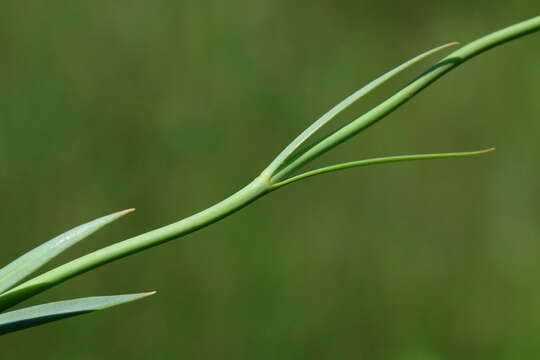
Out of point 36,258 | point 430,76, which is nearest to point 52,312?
point 36,258

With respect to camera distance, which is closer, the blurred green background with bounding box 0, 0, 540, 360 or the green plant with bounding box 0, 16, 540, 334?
the green plant with bounding box 0, 16, 540, 334

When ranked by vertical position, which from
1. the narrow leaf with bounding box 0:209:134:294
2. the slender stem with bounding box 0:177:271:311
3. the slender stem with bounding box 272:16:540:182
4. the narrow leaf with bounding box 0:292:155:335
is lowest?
the narrow leaf with bounding box 0:292:155:335

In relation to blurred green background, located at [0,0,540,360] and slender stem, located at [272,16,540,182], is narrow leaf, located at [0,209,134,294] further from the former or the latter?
blurred green background, located at [0,0,540,360]

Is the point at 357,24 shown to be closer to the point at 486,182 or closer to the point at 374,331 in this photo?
the point at 486,182

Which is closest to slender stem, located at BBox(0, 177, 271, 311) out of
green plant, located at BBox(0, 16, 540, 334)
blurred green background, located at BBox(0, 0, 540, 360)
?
green plant, located at BBox(0, 16, 540, 334)

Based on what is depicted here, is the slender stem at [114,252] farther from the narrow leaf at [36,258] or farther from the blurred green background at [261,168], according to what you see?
the blurred green background at [261,168]

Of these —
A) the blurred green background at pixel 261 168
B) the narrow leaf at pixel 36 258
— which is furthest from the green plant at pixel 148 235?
the blurred green background at pixel 261 168

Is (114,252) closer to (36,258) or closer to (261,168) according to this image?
(36,258)
